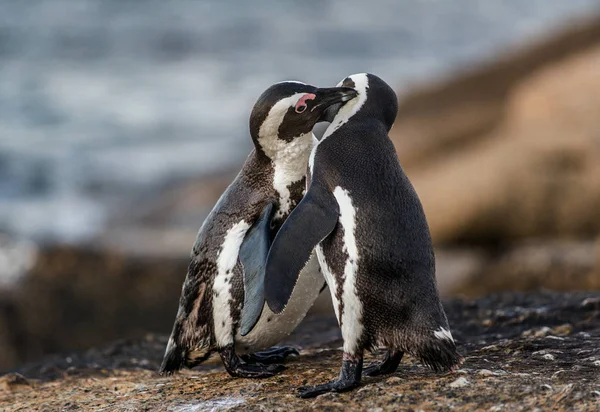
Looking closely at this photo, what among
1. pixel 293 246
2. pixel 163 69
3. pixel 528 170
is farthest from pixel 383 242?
pixel 163 69

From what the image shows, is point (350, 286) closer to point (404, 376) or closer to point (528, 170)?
point (404, 376)

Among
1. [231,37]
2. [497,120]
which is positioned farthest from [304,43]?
→ [497,120]

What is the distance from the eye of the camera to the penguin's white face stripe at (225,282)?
502cm

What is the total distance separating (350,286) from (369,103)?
Answer: 3.00 ft

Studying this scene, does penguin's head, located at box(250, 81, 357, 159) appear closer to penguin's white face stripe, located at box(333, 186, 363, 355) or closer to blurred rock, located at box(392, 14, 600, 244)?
penguin's white face stripe, located at box(333, 186, 363, 355)

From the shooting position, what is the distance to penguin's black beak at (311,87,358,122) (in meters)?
4.77

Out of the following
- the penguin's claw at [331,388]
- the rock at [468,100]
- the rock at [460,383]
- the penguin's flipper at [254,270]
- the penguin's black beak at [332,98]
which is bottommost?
the rock at [460,383]

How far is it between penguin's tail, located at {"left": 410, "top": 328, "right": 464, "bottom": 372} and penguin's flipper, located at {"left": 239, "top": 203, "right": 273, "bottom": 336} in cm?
81

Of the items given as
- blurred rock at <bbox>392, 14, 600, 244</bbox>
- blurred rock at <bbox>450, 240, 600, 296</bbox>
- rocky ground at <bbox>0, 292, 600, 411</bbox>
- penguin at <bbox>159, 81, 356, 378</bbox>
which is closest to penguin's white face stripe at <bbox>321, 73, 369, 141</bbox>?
penguin at <bbox>159, 81, 356, 378</bbox>

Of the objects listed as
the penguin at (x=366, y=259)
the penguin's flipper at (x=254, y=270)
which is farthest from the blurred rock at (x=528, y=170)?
the penguin at (x=366, y=259)

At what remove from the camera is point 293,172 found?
5082 millimetres

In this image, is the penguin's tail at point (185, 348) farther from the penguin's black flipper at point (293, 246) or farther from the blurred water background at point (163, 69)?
the blurred water background at point (163, 69)

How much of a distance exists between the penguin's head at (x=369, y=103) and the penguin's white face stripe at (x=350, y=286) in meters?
0.51

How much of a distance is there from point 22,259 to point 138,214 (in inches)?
234
